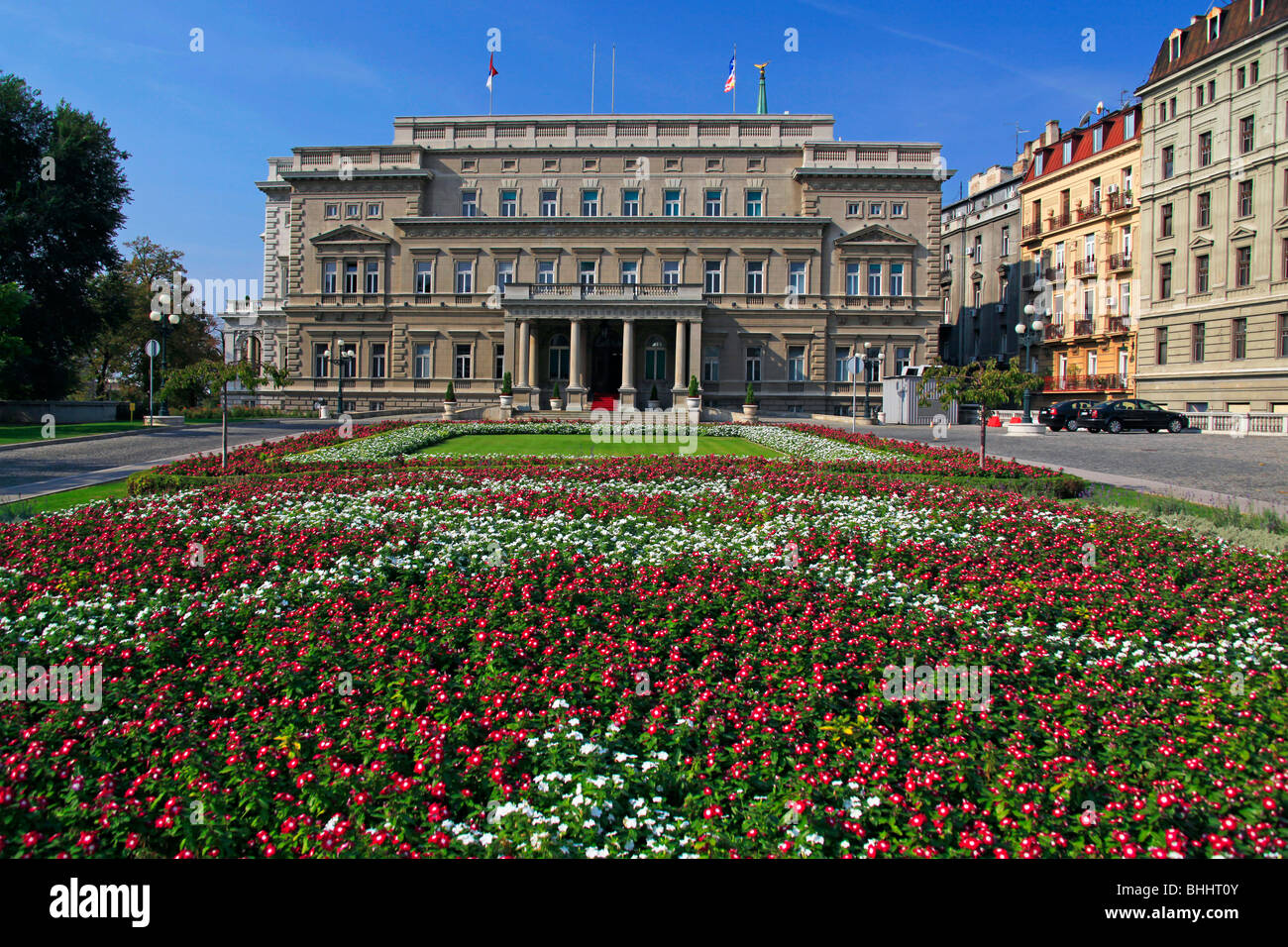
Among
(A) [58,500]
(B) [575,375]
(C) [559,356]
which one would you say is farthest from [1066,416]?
(A) [58,500]

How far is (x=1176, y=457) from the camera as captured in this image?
2162 centimetres

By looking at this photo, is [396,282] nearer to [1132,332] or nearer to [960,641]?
[1132,332]

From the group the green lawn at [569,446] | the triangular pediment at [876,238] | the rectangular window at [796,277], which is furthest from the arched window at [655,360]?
the green lawn at [569,446]

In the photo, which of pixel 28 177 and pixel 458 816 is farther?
pixel 28 177

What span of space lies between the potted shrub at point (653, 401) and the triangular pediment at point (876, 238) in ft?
50.5

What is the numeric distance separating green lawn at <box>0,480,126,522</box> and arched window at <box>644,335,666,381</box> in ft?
117

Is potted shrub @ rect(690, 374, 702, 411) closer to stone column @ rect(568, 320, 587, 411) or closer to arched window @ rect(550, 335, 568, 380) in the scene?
stone column @ rect(568, 320, 587, 411)

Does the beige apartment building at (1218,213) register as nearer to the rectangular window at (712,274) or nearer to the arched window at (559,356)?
the rectangular window at (712,274)

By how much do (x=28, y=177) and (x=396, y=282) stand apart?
763 inches

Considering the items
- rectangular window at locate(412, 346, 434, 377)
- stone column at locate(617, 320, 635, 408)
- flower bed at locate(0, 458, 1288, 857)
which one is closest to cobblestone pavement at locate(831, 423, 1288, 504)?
flower bed at locate(0, 458, 1288, 857)

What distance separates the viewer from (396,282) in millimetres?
50719

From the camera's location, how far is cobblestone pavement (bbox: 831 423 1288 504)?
615 inches

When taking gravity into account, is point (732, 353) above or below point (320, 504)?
above
